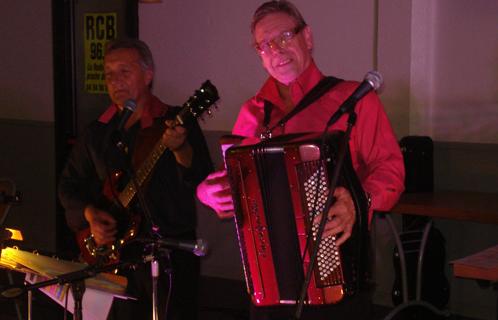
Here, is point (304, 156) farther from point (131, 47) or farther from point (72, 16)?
point (72, 16)

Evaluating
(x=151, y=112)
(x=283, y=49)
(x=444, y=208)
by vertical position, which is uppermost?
(x=283, y=49)

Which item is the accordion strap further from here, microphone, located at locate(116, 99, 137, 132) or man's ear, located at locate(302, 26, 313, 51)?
microphone, located at locate(116, 99, 137, 132)

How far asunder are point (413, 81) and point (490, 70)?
485 millimetres

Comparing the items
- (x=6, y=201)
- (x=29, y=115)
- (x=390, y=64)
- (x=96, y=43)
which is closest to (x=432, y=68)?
(x=390, y=64)

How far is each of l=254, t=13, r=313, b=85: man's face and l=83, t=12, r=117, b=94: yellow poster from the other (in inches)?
151

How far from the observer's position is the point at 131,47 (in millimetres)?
3381

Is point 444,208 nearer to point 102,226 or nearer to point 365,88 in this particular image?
point 102,226

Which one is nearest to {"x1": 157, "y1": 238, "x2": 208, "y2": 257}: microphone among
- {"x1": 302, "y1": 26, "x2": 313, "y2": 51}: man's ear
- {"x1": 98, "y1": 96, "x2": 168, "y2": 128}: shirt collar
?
{"x1": 302, "y1": 26, "x2": 313, "y2": 51}: man's ear

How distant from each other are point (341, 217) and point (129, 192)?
124 cm

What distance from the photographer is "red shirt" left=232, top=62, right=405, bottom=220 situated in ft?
8.67

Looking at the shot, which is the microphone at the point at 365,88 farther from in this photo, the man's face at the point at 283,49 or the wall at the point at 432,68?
the wall at the point at 432,68

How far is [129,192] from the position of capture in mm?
3389

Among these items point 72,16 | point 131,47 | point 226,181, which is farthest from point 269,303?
point 72,16

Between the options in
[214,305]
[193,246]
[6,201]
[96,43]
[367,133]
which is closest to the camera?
[193,246]
